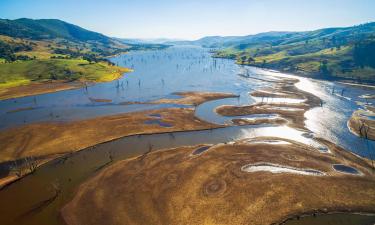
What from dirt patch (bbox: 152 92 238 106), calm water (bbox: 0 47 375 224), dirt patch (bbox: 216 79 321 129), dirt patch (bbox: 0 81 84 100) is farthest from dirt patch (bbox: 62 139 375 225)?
dirt patch (bbox: 0 81 84 100)

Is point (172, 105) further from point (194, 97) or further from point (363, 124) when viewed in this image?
point (363, 124)

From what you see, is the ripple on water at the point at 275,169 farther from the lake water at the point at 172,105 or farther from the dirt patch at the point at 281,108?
the dirt patch at the point at 281,108

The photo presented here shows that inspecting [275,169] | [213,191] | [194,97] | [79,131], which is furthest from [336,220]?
[194,97]

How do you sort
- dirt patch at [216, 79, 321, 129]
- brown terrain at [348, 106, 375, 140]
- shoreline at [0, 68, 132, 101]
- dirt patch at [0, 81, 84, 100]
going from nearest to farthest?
brown terrain at [348, 106, 375, 140]
dirt patch at [216, 79, 321, 129]
shoreline at [0, 68, 132, 101]
dirt patch at [0, 81, 84, 100]

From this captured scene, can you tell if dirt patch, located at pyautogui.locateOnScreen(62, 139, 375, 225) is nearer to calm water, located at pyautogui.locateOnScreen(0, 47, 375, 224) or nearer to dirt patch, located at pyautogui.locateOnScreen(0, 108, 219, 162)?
calm water, located at pyautogui.locateOnScreen(0, 47, 375, 224)

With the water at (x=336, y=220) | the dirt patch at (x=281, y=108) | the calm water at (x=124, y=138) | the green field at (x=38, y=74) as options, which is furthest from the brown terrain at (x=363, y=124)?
the green field at (x=38, y=74)

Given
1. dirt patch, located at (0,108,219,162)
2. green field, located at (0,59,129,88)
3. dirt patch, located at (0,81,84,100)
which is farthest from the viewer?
green field, located at (0,59,129,88)

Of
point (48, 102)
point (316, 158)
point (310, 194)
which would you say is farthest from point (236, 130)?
point (48, 102)
